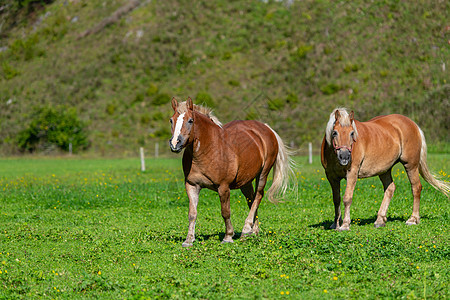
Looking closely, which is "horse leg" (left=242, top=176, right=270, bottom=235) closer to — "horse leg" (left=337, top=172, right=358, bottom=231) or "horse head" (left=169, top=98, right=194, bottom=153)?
"horse leg" (left=337, top=172, right=358, bottom=231)

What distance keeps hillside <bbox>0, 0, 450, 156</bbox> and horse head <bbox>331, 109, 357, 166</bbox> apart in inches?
1438

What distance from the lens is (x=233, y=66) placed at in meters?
64.5

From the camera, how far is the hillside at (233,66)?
177 ft

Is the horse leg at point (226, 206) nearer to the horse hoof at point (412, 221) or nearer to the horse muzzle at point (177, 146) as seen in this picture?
the horse muzzle at point (177, 146)

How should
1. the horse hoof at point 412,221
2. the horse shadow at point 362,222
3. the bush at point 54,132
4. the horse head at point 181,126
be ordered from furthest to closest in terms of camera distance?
the bush at point 54,132 → the horse shadow at point 362,222 → the horse hoof at point 412,221 → the horse head at point 181,126

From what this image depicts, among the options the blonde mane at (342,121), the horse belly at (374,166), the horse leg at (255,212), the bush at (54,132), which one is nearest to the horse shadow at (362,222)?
the horse belly at (374,166)

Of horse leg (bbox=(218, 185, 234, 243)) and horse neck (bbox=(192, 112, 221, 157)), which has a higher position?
horse neck (bbox=(192, 112, 221, 157))

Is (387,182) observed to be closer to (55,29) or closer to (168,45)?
(168,45)

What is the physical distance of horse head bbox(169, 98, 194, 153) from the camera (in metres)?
8.75

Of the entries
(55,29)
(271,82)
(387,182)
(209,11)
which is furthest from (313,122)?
(55,29)

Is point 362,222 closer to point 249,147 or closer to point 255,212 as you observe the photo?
point 255,212

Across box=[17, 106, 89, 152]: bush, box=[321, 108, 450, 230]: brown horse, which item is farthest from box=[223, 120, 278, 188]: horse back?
box=[17, 106, 89, 152]: bush

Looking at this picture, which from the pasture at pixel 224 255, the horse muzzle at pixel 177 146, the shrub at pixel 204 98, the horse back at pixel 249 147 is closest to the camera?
the pasture at pixel 224 255

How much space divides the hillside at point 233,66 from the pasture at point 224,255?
3499 cm
